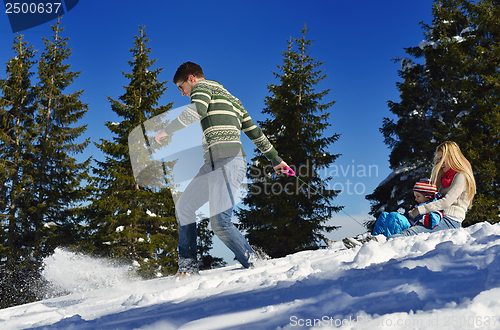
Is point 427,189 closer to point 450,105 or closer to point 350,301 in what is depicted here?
point 350,301

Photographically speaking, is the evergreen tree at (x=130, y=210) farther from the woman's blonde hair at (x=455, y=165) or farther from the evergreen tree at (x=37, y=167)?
the woman's blonde hair at (x=455, y=165)

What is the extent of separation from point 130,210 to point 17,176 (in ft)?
19.8

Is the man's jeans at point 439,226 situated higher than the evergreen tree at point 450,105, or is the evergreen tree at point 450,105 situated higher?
the evergreen tree at point 450,105

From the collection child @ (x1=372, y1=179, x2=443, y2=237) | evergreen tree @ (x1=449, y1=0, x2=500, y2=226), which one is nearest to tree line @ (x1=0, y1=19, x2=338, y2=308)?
evergreen tree @ (x1=449, y1=0, x2=500, y2=226)

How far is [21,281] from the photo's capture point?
13625 mm

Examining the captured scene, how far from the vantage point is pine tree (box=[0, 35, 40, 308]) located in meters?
13.4

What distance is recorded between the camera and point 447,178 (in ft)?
14.4

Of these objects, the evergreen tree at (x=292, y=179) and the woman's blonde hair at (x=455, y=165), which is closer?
the woman's blonde hair at (x=455, y=165)

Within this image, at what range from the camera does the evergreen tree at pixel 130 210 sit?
1352cm

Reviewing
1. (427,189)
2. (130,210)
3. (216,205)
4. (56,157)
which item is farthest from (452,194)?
(56,157)

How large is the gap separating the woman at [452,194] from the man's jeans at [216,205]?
2180 millimetres

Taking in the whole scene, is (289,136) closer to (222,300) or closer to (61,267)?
(61,267)

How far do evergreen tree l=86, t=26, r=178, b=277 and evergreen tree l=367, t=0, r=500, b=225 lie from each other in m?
9.66

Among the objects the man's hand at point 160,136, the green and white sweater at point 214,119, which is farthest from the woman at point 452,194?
the man's hand at point 160,136
